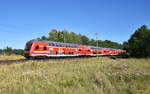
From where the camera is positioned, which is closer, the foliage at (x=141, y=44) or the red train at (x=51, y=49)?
the red train at (x=51, y=49)

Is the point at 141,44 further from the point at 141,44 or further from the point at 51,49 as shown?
the point at 51,49

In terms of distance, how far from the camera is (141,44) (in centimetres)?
3080

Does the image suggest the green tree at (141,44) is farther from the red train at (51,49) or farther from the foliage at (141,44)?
the red train at (51,49)

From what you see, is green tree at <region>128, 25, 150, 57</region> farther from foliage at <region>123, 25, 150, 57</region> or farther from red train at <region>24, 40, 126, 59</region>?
red train at <region>24, 40, 126, 59</region>

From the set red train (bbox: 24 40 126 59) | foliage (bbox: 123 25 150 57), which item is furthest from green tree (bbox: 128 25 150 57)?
red train (bbox: 24 40 126 59)

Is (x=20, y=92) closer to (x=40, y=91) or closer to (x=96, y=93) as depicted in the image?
(x=40, y=91)

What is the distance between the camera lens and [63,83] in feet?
19.4

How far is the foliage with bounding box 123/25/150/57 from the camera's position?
1172 inches

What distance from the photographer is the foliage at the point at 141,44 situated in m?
29.8

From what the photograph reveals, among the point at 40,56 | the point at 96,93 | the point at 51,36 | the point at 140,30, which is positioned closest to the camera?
the point at 96,93

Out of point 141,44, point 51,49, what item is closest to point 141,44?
point 141,44

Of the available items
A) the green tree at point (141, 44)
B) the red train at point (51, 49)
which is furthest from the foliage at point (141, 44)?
the red train at point (51, 49)

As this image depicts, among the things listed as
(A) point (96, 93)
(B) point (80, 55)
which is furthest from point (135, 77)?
(B) point (80, 55)

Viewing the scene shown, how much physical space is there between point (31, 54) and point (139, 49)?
2694 centimetres
